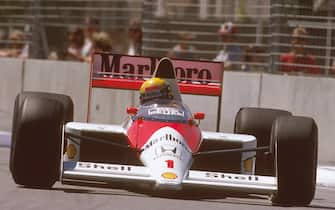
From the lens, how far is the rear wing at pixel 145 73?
11.6m

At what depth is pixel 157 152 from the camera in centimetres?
966

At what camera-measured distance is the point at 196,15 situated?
17281mm

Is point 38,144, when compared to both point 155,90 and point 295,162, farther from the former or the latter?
point 295,162

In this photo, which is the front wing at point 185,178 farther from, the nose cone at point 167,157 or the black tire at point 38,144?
the black tire at point 38,144

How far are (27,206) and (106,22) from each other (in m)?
11.0

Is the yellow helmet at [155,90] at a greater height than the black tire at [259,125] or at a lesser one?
greater

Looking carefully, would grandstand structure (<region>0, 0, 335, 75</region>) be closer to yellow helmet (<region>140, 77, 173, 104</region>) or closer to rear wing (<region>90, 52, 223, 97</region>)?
rear wing (<region>90, 52, 223, 97</region>)

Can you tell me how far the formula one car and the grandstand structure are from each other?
15.7 ft

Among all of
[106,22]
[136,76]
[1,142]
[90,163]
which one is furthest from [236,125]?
[106,22]

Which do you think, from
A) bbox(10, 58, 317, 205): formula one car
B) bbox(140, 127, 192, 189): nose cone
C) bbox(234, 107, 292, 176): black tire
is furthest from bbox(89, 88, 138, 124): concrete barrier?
bbox(140, 127, 192, 189): nose cone

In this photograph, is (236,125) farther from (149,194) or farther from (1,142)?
(1,142)

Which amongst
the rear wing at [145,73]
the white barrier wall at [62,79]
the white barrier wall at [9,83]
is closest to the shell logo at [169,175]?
the rear wing at [145,73]

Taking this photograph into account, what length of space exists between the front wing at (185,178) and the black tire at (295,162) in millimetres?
113

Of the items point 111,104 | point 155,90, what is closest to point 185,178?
point 155,90
